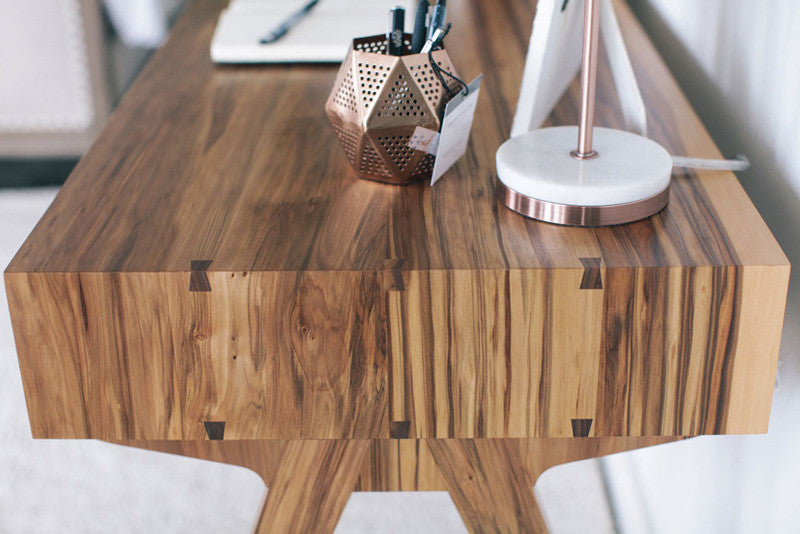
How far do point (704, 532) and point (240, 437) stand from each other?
51 cm

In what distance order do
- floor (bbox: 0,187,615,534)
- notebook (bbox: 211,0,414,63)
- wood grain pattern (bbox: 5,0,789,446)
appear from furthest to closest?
floor (bbox: 0,187,615,534), notebook (bbox: 211,0,414,63), wood grain pattern (bbox: 5,0,789,446)

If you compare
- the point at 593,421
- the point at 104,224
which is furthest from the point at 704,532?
the point at 104,224

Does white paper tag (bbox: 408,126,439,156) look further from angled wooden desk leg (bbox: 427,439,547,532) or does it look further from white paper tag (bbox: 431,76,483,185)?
angled wooden desk leg (bbox: 427,439,547,532)

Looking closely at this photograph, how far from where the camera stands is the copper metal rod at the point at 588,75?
63cm

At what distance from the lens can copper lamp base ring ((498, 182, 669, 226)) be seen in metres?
0.63

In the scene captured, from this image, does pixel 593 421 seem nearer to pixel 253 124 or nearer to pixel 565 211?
pixel 565 211

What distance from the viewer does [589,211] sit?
24.7 inches

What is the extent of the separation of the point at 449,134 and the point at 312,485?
0.34 metres

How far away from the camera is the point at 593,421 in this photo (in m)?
0.63

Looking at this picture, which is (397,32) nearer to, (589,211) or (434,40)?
(434,40)

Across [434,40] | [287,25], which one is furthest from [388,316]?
[287,25]

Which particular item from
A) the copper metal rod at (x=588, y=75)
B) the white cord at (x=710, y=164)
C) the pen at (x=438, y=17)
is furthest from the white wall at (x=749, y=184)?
the pen at (x=438, y=17)

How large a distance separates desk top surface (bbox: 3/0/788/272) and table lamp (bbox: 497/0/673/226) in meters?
0.01

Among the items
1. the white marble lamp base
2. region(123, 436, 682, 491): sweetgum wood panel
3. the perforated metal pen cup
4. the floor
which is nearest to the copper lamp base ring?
the white marble lamp base
